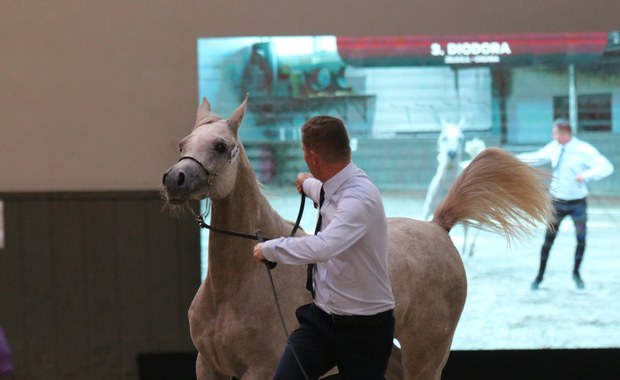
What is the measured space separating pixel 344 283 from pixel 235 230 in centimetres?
68

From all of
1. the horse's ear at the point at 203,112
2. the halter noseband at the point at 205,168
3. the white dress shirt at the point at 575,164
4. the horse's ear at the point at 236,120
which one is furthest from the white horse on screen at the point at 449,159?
the halter noseband at the point at 205,168

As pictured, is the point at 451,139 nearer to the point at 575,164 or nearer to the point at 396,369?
the point at 575,164

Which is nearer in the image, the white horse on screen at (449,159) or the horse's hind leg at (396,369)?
the horse's hind leg at (396,369)

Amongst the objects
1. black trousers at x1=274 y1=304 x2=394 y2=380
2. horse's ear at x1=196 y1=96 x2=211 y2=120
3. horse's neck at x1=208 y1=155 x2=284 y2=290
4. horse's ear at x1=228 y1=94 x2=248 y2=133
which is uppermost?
horse's ear at x1=196 y1=96 x2=211 y2=120

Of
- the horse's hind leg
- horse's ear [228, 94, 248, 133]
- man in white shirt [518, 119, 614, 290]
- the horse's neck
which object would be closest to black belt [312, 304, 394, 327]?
the horse's neck

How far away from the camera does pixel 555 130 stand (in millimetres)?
5645

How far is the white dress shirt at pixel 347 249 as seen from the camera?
2828 mm

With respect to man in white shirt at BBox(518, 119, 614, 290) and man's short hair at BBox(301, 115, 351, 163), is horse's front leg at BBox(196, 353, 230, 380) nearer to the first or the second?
man's short hair at BBox(301, 115, 351, 163)

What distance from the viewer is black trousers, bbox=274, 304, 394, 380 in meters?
2.97

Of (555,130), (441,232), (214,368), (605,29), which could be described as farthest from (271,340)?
(605,29)

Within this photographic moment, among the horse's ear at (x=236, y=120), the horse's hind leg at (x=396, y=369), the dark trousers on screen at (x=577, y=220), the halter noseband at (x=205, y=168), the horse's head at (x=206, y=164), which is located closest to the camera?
the horse's head at (x=206, y=164)

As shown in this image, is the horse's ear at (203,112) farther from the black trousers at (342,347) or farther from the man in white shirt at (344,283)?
the black trousers at (342,347)

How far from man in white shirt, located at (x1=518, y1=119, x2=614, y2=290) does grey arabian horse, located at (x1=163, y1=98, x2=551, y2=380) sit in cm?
125

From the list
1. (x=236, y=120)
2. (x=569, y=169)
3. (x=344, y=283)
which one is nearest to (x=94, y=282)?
(x=236, y=120)
